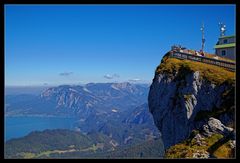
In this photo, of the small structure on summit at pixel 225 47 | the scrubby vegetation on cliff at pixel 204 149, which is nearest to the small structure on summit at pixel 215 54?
the small structure on summit at pixel 225 47

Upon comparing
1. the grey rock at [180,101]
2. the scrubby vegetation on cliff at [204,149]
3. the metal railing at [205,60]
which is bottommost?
the scrubby vegetation on cliff at [204,149]

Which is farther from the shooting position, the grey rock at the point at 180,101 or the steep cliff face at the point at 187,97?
the grey rock at the point at 180,101

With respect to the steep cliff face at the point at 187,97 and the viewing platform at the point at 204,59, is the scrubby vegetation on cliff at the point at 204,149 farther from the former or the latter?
the viewing platform at the point at 204,59

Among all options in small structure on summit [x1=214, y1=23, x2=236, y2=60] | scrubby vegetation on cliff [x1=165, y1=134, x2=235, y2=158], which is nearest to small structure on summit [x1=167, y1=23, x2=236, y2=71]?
small structure on summit [x1=214, y1=23, x2=236, y2=60]

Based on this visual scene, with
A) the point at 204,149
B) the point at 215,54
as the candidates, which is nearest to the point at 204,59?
the point at 215,54

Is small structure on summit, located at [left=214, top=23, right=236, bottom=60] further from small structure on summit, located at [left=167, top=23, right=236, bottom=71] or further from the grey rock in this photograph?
the grey rock

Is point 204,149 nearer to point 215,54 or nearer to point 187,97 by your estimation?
point 187,97

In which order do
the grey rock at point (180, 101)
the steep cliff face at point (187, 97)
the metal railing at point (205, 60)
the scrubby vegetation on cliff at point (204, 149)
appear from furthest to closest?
the grey rock at point (180, 101), the metal railing at point (205, 60), the steep cliff face at point (187, 97), the scrubby vegetation on cliff at point (204, 149)
